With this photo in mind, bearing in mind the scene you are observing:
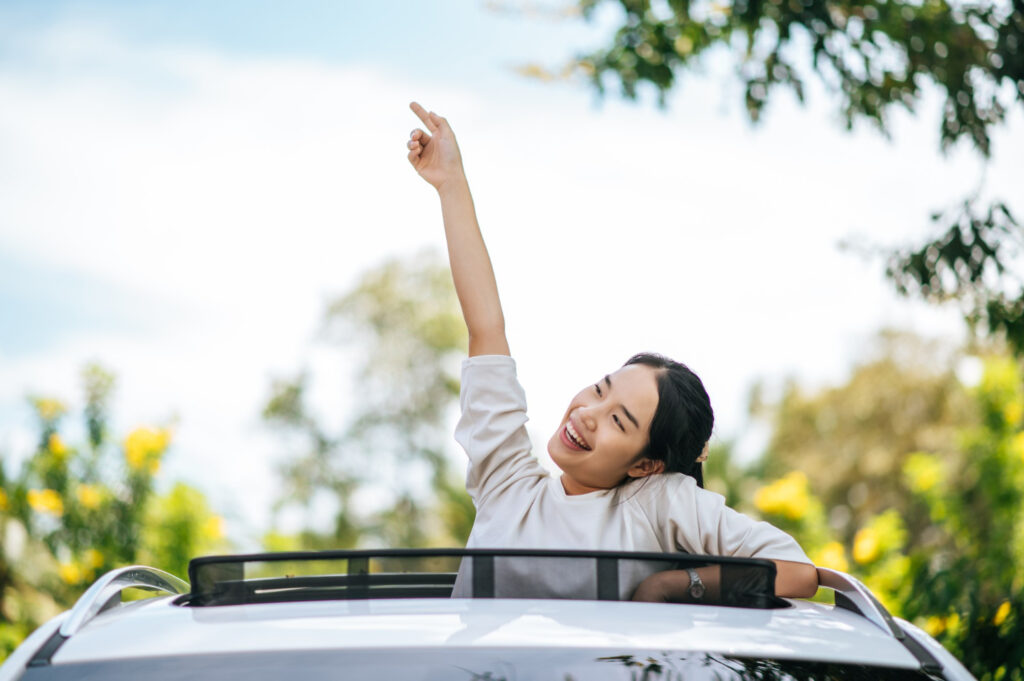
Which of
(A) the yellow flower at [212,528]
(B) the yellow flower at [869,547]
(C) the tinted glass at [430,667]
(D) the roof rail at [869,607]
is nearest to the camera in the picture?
(C) the tinted glass at [430,667]

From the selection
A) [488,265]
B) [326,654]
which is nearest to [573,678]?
[326,654]

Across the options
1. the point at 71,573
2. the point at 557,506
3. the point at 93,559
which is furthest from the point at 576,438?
the point at 71,573

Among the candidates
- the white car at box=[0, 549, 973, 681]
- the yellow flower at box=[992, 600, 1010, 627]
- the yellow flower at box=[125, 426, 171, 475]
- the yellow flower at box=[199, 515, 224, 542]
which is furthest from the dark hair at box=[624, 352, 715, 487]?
the yellow flower at box=[199, 515, 224, 542]

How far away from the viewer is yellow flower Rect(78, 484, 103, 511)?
23.6 ft

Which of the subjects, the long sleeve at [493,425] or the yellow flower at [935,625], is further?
the yellow flower at [935,625]

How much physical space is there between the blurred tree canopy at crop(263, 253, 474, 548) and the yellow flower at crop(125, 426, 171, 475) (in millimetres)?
19286

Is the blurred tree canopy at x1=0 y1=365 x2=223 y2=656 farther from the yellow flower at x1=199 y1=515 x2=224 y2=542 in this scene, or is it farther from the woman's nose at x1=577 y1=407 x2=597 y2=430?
the woman's nose at x1=577 y1=407 x2=597 y2=430

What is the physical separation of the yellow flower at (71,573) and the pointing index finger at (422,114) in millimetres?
5569

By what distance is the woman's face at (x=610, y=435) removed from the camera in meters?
2.25

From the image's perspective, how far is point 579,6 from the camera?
6195 mm

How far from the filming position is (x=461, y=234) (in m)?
2.49

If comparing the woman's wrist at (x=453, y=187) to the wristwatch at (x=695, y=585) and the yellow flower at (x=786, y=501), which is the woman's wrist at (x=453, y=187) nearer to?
the wristwatch at (x=695, y=585)

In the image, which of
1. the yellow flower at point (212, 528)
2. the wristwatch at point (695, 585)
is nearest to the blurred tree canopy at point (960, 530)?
the wristwatch at point (695, 585)

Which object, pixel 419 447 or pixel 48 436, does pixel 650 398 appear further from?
pixel 419 447
